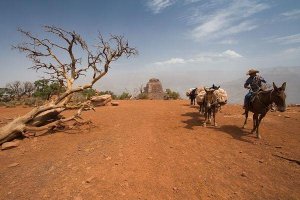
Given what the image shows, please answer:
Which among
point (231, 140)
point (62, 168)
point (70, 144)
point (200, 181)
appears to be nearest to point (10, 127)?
point (70, 144)

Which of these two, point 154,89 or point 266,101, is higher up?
point 154,89

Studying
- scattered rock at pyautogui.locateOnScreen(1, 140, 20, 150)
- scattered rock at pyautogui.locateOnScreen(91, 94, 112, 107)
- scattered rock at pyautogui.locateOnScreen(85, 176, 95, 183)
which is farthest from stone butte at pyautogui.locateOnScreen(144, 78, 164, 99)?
scattered rock at pyautogui.locateOnScreen(85, 176, 95, 183)

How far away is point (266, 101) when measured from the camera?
901 cm

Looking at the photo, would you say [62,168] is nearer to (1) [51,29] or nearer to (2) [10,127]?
(2) [10,127]

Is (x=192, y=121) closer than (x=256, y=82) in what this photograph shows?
No

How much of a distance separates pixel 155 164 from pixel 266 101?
17.8ft

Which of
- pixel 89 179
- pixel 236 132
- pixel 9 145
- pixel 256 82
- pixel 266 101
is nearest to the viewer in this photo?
pixel 89 179

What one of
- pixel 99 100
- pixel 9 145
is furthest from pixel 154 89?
pixel 9 145

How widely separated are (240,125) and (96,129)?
680 centimetres

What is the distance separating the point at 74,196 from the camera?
16.4 feet

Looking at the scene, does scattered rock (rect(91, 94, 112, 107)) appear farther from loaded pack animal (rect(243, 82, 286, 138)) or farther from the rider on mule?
loaded pack animal (rect(243, 82, 286, 138))

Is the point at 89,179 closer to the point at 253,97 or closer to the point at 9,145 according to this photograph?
the point at 9,145

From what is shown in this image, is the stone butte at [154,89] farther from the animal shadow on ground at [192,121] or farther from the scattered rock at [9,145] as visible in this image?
the scattered rock at [9,145]

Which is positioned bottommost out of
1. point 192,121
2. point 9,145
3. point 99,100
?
point 9,145
